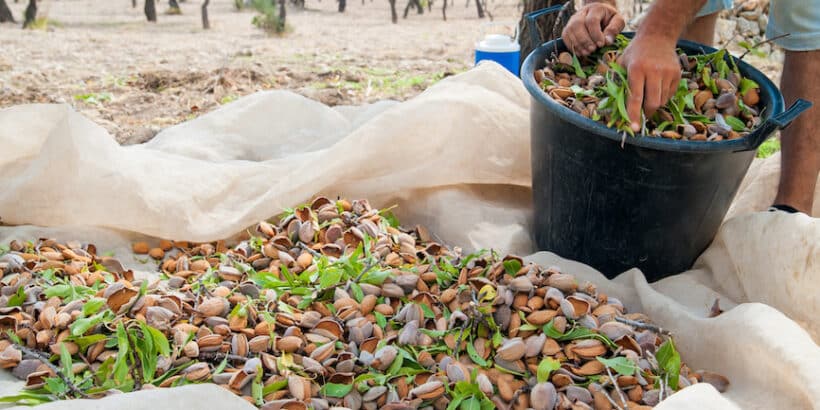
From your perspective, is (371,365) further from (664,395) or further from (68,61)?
(68,61)

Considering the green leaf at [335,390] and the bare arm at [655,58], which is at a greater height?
the bare arm at [655,58]

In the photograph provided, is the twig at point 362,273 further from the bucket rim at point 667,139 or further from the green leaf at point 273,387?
the bucket rim at point 667,139

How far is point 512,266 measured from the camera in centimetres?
179

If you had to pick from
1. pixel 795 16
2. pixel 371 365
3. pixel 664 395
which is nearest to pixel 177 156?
pixel 371 365

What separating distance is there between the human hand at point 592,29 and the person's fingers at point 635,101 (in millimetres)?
379

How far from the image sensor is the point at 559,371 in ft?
4.98

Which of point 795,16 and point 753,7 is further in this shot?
point 753,7

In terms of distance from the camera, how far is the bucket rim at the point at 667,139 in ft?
5.72

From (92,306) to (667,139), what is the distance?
1.46m

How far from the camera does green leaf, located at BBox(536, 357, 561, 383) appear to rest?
150 cm

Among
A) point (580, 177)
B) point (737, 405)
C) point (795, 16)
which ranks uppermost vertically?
point (795, 16)

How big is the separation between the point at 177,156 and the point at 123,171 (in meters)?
0.27

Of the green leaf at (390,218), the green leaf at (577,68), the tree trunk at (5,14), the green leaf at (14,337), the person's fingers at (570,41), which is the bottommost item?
the green leaf at (14,337)

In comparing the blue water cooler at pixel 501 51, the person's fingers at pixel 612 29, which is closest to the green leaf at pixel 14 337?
the person's fingers at pixel 612 29
